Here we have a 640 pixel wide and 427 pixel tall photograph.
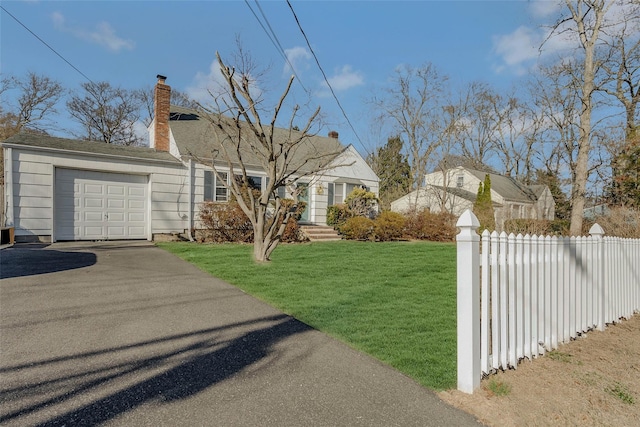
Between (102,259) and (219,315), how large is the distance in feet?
16.4

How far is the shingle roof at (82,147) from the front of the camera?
33.7 feet

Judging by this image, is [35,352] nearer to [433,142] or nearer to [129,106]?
[433,142]

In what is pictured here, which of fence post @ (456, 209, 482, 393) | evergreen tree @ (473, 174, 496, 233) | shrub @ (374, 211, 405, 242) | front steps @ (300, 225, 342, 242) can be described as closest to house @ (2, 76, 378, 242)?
front steps @ (300, 225, 342, 242)

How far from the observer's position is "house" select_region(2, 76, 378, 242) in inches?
394

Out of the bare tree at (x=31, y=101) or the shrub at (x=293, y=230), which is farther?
the bare tree at (x=31, y=101)

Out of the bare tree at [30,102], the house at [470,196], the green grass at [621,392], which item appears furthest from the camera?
the house at [470,196]

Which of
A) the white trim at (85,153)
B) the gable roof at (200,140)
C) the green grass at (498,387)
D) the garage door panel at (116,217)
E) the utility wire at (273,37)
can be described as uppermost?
the utility wire at (273,37)

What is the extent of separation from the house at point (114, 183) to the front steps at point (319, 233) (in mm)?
2831

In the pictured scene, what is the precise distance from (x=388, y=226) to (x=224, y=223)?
670 cm

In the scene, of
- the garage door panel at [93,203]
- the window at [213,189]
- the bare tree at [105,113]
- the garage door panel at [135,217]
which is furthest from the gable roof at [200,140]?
the bare tree at [105,113]

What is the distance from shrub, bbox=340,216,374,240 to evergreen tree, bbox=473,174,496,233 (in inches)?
198

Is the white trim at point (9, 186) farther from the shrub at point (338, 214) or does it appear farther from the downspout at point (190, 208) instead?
the shrub at point (338, 214)

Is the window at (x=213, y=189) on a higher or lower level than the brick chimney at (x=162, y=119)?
lower

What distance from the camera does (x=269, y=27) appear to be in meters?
8.26
